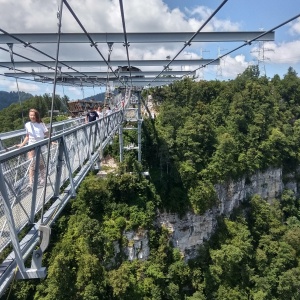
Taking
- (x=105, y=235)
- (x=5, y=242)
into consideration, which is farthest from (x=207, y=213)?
(x=5, y=242)

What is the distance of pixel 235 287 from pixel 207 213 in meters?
5.62

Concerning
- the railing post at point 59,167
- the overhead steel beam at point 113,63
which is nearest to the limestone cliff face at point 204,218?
the overhead steel beam at point 113,63

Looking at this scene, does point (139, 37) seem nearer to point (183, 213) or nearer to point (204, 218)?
point (183, 213)

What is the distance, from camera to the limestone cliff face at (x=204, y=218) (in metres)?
20.6

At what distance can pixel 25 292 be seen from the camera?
1761 centimetres

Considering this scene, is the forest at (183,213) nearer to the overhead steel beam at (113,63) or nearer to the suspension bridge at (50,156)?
the suspension bridge at (50,156)

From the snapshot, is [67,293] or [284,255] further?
[284,255]

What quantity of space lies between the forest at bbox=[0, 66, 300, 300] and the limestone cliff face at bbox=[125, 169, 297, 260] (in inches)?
21.2

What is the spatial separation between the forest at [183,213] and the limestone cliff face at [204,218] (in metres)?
0.54

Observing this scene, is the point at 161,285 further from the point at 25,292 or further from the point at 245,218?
the point at 245,218

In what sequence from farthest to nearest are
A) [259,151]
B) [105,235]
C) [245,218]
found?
[259,151] < [245,218] < [105,235]

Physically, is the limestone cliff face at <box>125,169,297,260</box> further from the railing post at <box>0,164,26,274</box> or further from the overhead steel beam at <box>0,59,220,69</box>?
the railing post at <box>0,164,26,274</box>

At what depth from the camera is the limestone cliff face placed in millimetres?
20578

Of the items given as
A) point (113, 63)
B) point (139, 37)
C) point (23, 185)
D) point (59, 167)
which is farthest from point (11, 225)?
point (113, 63)
